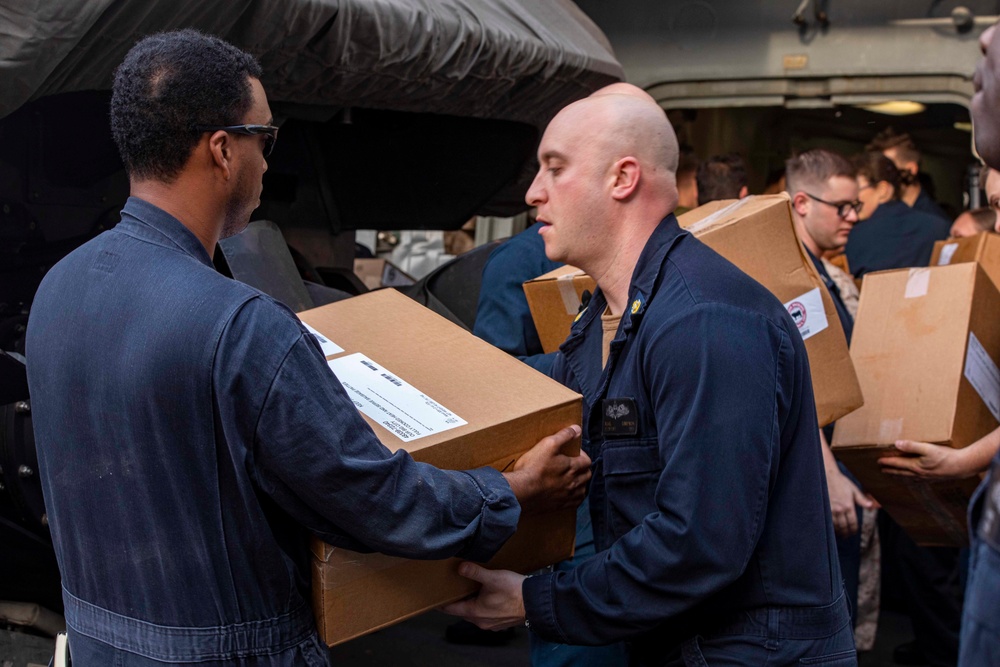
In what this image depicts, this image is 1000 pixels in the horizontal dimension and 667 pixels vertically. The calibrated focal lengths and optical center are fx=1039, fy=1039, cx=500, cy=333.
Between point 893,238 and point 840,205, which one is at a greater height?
point 840,205

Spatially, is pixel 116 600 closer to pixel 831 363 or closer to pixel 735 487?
pixel 735 487

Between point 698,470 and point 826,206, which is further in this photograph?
point 826,206

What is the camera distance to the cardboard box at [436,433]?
1.59 meters

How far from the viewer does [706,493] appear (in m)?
1.53

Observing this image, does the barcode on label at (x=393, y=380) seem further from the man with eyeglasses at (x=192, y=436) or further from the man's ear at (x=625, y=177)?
the man's ear at (x=625, y=177)

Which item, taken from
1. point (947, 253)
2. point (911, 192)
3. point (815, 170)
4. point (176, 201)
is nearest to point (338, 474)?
point (176, 201)

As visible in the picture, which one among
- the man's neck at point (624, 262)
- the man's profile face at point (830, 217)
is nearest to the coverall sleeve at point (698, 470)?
the man's neck at point (624, 262)

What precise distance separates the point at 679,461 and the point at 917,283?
177 cm

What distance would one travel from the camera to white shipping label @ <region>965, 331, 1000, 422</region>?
2814mm

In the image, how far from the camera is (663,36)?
25.3 ft

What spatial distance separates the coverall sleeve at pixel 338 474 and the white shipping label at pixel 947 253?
9.48 ft

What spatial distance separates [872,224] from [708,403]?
3.69 m

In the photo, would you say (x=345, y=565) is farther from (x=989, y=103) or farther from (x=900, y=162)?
(x=900, y=162)

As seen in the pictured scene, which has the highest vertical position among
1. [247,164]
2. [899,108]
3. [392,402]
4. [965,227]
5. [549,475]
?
[899,108]
